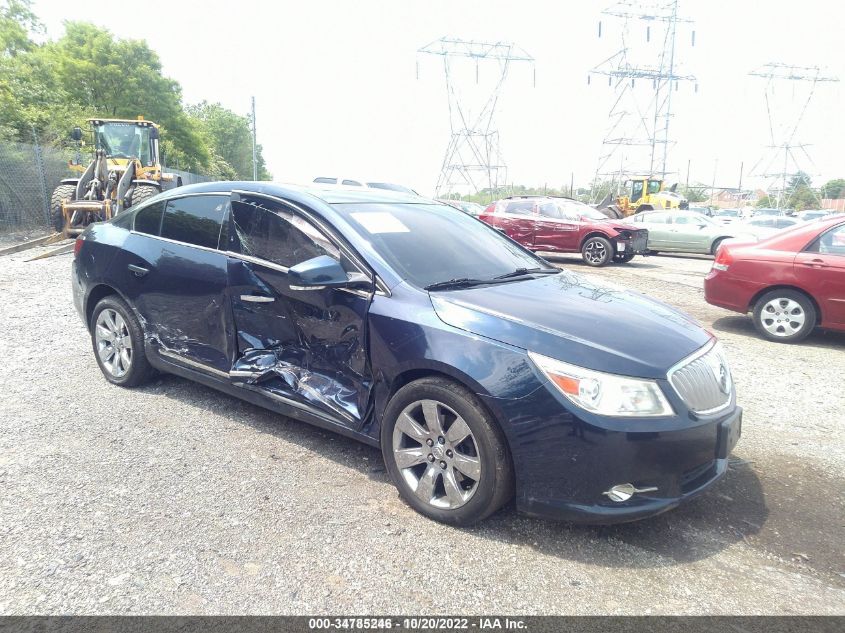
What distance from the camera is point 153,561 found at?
2.61m

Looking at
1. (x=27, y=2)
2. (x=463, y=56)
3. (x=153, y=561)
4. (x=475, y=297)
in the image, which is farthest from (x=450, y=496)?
(x=27, y=2)

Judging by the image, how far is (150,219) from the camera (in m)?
4.59

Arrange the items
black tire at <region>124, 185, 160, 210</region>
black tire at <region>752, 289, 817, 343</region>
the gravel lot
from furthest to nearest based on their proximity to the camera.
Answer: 1. black tire at <region>124, 185, 160, 210</region>
2. black tire at <region>752, 289, 817, 343</region>
3. the gravel lot

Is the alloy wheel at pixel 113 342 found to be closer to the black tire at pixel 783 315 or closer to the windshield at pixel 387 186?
the black tire at pixel 783 315

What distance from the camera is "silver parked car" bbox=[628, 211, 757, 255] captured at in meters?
17.4

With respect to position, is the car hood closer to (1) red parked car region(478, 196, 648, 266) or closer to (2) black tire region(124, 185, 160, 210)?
(1) red parked car region(478, 196, 648, 266)

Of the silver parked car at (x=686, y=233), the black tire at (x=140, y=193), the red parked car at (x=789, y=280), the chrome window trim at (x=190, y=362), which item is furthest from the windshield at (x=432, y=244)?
the silver parked car at (x=686, y=233)

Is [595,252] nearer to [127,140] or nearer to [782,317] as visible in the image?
[782,317]

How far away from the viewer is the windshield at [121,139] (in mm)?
17297

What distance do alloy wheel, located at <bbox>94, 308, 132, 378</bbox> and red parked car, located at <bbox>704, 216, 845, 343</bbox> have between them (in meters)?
6.49

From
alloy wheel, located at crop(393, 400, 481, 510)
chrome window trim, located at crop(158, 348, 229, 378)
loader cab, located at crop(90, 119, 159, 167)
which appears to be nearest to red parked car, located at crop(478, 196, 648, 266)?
loader cab, located at crop(90, 119, 159, 167)

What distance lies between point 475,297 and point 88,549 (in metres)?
2.18

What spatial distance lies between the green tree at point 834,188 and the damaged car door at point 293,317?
7909cm

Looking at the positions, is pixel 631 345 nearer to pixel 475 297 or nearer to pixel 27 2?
pixel 475 297
